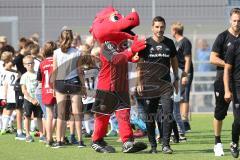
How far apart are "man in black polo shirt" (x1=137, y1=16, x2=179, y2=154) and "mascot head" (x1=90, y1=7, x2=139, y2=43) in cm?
40

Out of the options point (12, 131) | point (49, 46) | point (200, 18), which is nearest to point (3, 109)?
point (12, 131)

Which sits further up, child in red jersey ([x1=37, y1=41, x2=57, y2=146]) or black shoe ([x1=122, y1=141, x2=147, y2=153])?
child in red jersey ([x1=37, y1=41, x2=57, y2=146])

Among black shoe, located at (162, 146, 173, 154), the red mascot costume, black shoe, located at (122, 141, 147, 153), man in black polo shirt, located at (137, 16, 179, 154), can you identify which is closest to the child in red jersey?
the red mascot costume

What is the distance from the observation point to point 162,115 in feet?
47.5

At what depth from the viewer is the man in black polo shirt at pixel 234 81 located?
13.0 meters

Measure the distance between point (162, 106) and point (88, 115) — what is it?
399 centimetres

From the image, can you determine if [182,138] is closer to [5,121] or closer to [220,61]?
[220,61]

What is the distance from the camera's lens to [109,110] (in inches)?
567

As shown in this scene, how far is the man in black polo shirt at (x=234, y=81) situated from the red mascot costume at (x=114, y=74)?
147 centimetres

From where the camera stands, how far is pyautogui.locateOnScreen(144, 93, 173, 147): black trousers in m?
14.1

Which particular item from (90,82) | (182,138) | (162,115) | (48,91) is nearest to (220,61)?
(162,115)

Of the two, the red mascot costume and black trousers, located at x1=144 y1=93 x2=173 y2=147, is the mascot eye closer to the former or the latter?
the red mascot costume

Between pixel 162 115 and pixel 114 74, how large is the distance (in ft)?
3.35

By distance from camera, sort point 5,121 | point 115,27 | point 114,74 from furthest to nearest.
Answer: point 5,121, point 114,74, point 115,27
